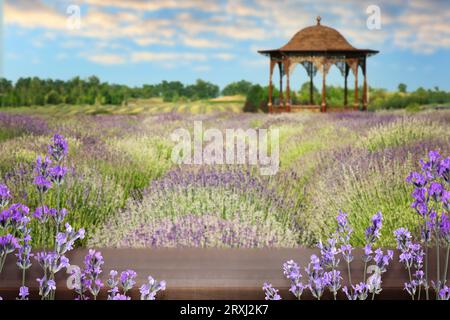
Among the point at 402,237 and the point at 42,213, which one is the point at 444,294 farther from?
the point at 42,213

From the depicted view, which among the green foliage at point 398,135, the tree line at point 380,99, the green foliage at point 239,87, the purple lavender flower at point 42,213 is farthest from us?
the green foliage at point 239,87

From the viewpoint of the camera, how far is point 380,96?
1318 inches

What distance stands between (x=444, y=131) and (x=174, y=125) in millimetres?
6497

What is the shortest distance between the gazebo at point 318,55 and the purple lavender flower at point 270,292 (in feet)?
58.3

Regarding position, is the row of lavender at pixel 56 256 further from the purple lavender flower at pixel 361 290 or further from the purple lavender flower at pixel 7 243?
the purple lavender flower at pixel 361 290

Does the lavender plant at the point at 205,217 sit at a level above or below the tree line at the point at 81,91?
below

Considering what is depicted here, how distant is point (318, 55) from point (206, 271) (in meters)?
18.3

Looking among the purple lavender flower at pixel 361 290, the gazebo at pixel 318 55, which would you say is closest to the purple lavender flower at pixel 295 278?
the purple lavender flower at pixel 361 290

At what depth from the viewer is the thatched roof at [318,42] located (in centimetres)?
2047

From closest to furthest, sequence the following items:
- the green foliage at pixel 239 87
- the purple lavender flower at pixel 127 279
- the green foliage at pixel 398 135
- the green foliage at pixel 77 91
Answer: the purple lavender flower at pixel 127 279 → the green foliage at pixel 398 135 → the green foliage at pixel 77 91 → the green foliage at pixel 239 87

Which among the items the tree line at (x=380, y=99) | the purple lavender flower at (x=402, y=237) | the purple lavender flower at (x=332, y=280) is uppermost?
the tree line at (x=380, y=99)

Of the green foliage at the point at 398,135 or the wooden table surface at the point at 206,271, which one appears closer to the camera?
the wooden table surface at the point at 206,271

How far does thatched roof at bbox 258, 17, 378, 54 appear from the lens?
2047 centimetres

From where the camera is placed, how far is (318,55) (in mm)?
20312
